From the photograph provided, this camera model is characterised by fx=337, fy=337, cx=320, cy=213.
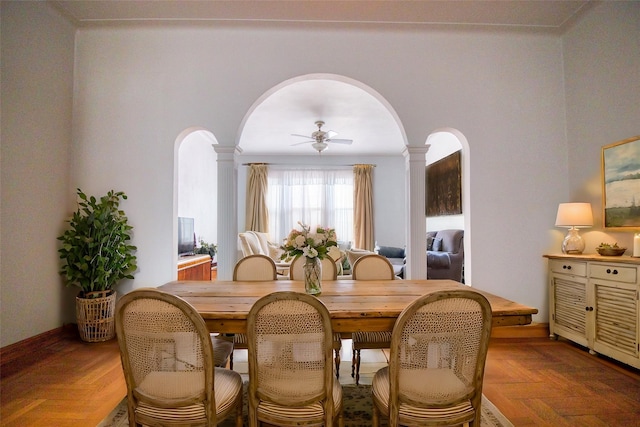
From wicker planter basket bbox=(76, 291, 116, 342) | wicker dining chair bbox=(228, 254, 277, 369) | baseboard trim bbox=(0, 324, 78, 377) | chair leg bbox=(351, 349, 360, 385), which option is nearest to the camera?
chair leg bbox=(351, 349, 360, 385)

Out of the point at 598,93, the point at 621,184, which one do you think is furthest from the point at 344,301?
the point at 598,93

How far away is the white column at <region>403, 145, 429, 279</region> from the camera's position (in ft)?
11.0

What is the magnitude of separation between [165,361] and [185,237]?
406 centimetres

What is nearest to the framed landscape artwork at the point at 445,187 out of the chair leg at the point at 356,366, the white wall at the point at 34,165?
the chair leg at the point at 356,366

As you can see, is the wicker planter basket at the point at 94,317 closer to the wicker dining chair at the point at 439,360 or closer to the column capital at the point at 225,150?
the column capital at the point at 225,150

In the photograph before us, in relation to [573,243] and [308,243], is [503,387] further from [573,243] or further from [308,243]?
[308,243]

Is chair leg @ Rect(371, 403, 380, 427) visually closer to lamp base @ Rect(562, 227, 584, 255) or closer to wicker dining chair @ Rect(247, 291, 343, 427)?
wicker dining chair @ Rect(247, 291, 343, 427)

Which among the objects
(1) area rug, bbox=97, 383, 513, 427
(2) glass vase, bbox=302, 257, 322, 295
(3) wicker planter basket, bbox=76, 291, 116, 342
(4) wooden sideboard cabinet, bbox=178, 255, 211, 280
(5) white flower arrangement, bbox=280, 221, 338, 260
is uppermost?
(5) white flower arrangement, bbox=280, 221, 338, 260

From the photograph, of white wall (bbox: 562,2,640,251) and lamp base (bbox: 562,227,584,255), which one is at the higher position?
white wall (bbox: 562,2,640,251)

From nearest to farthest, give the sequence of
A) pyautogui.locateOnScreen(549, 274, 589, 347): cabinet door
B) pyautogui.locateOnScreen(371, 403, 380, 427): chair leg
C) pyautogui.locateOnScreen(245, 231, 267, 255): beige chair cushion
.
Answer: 1. pyautogui.locateOnScreen(371, 403, 380, 427): chair leg
2. pyautogui.locateOnScreen(549, 274, 589, 347): cabinet door
3. pyautogui.locateOnScreen(245, 231, 267, 255): beige chair cushion

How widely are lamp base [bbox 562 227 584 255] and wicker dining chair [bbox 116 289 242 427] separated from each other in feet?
10.9

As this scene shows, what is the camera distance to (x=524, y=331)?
334 centimetres

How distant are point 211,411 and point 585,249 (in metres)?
3.59

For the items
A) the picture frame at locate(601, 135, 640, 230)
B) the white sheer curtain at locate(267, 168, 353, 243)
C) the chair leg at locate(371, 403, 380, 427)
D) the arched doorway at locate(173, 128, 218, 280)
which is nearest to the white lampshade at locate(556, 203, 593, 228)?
the picture frame at locate(601, 135, 640, 230)
